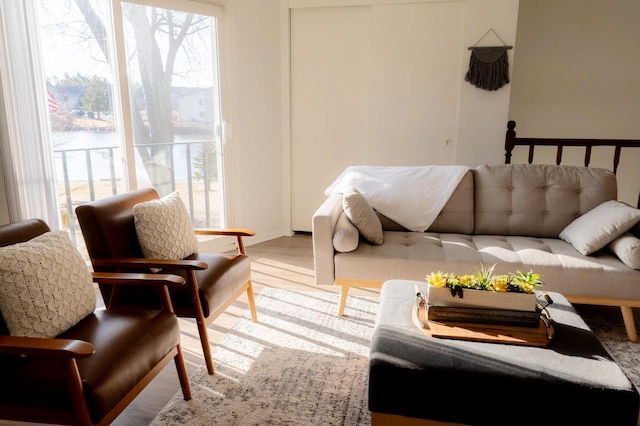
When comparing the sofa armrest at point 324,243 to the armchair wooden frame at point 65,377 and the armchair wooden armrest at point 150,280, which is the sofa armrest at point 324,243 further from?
the armchair wooden frame at point 65,377

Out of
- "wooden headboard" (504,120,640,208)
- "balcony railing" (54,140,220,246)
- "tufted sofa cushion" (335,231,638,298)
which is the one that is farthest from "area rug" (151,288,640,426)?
"balcony railing" (54,140,220,246)

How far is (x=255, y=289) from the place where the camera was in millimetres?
3199

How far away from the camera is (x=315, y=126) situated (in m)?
4.37

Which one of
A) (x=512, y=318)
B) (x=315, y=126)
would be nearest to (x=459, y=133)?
(x=315, y=126)

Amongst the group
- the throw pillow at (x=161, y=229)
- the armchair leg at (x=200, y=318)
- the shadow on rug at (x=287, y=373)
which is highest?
the throw pillow at (x=161, y=229)

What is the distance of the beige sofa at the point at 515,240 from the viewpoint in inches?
95.6

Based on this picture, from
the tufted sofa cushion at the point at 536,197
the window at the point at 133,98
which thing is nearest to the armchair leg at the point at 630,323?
the tufted sofa cushion at the point at 536,197

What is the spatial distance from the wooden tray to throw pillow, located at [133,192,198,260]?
126cm

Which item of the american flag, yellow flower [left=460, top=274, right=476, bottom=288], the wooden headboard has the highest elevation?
the american flag

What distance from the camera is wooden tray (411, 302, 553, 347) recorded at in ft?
5.48

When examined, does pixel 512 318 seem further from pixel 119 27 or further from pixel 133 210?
pixel 119 27

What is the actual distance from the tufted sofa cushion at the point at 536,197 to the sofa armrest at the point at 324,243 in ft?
3.53

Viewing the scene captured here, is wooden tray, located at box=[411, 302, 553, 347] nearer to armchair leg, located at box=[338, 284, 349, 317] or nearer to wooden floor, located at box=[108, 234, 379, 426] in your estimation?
armchair leg, located at box=[338, 284, 349, 317]

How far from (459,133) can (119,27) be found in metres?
2.87
